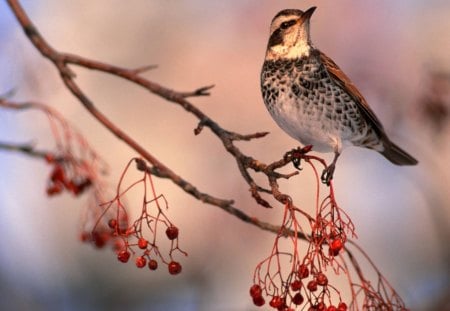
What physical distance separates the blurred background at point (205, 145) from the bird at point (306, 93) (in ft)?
6.32

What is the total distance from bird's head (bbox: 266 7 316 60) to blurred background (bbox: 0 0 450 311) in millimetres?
1983

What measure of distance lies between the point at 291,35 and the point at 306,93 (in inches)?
11.1

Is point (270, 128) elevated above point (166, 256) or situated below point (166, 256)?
above

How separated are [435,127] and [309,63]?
0.94 meters

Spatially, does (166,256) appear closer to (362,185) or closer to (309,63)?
(362,185)

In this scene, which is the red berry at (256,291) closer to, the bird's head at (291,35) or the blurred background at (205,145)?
the bird's head at (291,35)

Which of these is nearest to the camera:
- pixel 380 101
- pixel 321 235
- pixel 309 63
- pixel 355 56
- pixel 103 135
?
pixel 321 235

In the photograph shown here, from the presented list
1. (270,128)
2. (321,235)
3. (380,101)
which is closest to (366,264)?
(270,128)

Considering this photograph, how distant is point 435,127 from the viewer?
399cm

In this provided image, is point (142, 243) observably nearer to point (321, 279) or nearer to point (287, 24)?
point (321, 279)

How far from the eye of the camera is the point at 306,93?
133 inches

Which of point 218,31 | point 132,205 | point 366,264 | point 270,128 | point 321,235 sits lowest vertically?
point 321,235

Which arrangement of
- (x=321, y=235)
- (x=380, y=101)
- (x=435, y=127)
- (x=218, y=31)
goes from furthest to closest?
(x=218, y=31) < (x=380, y=101) < (x=435, y=127) < (x=321, y=235)

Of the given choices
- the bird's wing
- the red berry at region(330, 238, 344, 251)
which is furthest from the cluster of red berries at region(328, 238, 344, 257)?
the bird's wing
